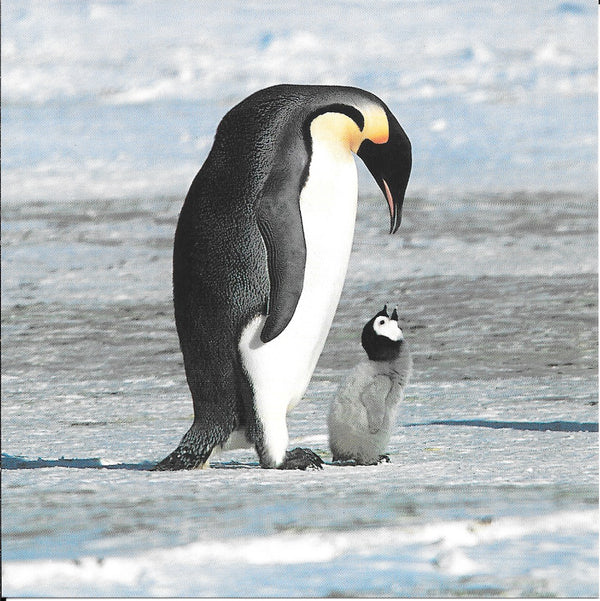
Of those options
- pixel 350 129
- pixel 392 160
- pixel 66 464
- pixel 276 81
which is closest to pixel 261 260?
pixel 350 129

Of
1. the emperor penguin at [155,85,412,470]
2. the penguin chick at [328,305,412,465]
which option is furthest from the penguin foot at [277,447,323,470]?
the penguin chick at [328,305,412,465]

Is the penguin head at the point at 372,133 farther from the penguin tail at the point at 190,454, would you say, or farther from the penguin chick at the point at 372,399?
the penguin tail at the point at 190,454

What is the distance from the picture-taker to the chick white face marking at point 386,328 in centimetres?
309

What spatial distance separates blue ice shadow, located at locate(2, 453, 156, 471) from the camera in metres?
2.91

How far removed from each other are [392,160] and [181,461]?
34.4 inches

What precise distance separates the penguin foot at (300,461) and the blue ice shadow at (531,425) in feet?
2.05

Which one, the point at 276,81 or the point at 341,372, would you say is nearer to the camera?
the point at 341,372

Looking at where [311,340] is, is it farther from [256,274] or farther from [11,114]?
[11,114]

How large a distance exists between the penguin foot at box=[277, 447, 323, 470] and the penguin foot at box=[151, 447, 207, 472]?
0.18m

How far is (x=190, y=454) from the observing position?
291cm

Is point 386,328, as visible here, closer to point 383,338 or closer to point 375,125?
point 383,338

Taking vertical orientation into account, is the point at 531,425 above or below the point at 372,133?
below

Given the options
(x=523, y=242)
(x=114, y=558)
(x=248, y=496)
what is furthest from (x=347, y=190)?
(x=523, y=242)

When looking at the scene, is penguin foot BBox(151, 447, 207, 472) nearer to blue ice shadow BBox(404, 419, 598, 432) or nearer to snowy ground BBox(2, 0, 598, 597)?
snowy ground BBox(2, 0, 598, 597)
